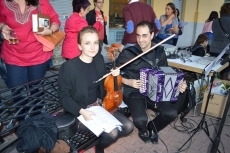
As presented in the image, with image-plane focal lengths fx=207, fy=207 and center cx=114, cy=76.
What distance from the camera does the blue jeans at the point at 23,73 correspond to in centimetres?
218

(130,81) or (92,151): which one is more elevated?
(130,81)

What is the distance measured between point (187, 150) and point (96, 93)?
136 centimetres

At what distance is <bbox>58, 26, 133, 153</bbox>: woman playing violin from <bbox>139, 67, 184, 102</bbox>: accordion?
340 millimetres

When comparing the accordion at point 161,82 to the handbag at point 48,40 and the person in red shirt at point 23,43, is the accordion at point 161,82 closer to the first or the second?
the handbag at point 48,40

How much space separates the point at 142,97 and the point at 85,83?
3.01ft

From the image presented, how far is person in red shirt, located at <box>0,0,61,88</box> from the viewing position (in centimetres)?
203

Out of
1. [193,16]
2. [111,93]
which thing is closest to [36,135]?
[111,93]

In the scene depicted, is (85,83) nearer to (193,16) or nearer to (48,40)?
(48,40)

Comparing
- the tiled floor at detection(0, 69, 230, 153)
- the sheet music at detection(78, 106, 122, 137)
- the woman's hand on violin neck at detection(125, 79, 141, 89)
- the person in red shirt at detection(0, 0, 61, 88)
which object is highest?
the person in red shirt at detection(0, 0, 61, 88)

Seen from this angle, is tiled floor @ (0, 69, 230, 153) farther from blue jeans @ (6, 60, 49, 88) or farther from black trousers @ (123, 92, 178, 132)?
blue jeans @ (6, 60, 49, 88)

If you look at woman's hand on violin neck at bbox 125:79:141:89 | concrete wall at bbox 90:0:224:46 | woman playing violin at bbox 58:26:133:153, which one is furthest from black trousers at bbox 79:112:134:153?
concrete wall at bbox 90:0:224:46

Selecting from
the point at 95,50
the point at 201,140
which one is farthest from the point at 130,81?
the point at 201,140

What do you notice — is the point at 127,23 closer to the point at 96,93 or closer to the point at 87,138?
→ the point at 96,93

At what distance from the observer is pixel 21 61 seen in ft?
7.10
